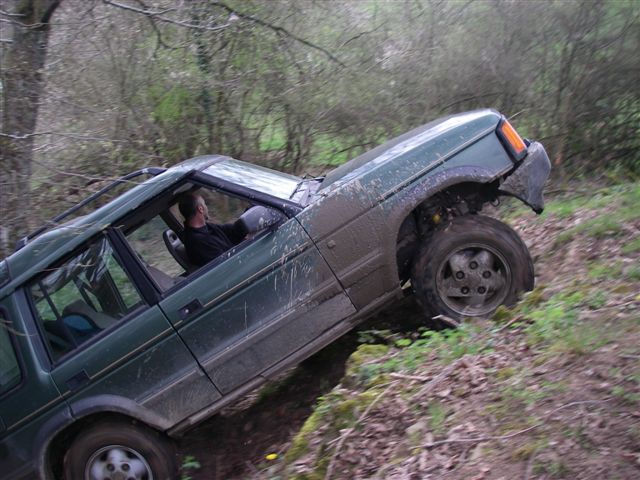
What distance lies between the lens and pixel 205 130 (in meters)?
9.41

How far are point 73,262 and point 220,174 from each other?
3.95 ft

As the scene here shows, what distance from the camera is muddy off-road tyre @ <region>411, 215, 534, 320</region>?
16.6 feet

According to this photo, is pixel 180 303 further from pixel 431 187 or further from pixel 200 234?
pixel 431 187

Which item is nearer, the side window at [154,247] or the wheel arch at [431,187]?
the wheel arch at [431,187]

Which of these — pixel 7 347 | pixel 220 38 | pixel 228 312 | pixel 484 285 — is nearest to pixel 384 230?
pixel 484 285

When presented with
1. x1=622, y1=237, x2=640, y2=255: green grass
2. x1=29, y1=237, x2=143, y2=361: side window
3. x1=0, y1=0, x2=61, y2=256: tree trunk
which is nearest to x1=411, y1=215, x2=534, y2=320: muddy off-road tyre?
x1=622, y1=237, x2=640, y2=255: green grass

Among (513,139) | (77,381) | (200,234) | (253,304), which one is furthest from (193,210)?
(513,139)

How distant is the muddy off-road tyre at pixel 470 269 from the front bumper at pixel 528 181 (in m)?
0.26

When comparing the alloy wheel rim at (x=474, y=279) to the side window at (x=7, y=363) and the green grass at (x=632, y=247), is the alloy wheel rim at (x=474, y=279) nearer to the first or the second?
the green grass at (x=632, y=247)

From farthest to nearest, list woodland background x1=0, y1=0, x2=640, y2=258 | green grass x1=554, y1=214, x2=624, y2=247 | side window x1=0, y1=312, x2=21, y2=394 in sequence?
woodland background x1=0, y1=0, x2=640, y2=258
green grass x1=554, y1=214, x2=624, y2=247
side window x1=0, y1=312, x2=21, y2=394

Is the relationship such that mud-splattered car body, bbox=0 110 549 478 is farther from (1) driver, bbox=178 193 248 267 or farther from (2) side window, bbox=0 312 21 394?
(1) driver, bbox=178 193 248 267

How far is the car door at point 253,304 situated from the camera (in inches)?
187

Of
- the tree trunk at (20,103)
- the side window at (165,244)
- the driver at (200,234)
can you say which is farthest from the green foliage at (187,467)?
the tree trunk at (20,103)

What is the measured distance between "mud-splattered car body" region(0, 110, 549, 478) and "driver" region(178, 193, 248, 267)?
33cm
